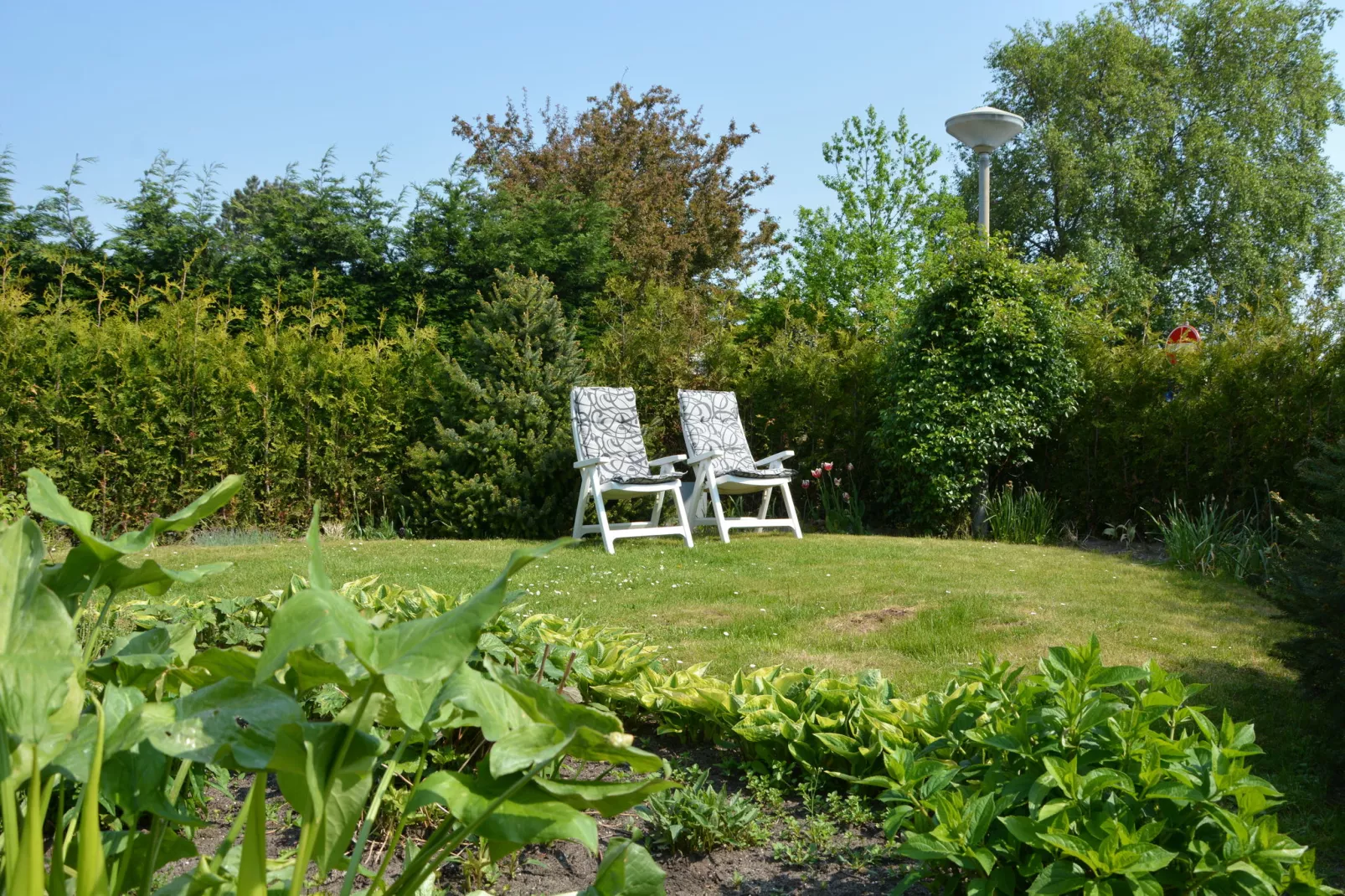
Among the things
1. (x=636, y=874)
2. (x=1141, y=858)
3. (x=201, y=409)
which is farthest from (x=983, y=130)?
(x=636, y=874)

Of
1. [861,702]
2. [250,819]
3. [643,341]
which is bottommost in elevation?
[861,702]

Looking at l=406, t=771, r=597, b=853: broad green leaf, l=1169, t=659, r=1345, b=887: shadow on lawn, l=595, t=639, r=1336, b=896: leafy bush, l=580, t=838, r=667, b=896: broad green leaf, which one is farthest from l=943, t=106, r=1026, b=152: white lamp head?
l=406, t=771, r=597, b=853: broad green leaf

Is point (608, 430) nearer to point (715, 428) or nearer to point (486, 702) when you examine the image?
point (715, 428)

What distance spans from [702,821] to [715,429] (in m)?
6.36

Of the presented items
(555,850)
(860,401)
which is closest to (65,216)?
(860,401)

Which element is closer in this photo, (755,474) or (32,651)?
(32,651)

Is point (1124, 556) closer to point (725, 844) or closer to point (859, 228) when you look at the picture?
point (725, 844)

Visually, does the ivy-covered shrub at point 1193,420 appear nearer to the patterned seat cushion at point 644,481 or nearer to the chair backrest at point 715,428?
the chair backrest at point 715,428

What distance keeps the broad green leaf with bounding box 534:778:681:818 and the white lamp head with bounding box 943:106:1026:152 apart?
984cm

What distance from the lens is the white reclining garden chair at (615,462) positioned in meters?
7.15

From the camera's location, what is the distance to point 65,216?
9391 millimetres

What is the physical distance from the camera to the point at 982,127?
31.6 ft

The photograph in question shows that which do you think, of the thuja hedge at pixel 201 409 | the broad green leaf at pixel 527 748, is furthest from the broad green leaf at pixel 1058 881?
the thuja hedge at pixel 201 409

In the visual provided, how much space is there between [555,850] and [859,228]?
64.1 feet
